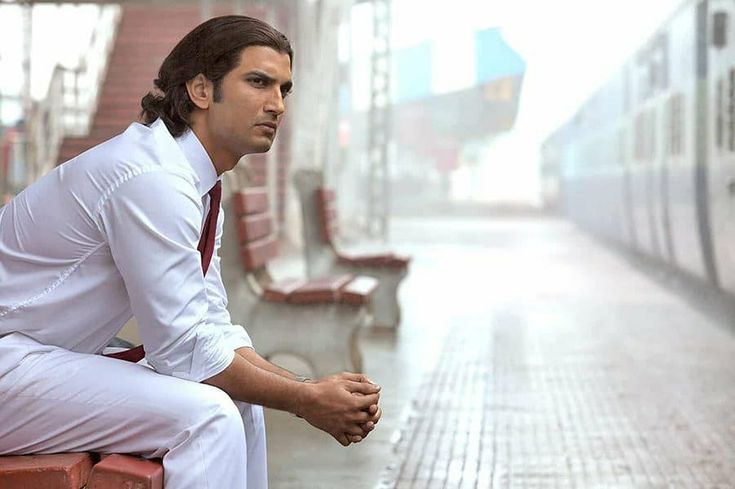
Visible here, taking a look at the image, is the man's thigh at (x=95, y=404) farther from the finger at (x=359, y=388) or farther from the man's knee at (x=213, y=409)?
the finger at (x=359, y=388)

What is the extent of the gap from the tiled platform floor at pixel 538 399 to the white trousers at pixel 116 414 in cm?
151

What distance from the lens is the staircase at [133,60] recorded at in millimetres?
11828

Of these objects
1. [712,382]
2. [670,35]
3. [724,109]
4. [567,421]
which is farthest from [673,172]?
[567,421]

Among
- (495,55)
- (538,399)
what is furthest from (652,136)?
(495,55)

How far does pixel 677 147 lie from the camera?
9352 millimetres

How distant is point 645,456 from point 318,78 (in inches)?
411

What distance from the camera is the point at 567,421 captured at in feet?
14.1

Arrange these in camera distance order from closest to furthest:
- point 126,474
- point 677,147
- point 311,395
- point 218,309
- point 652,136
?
1. point 126,474
2. point 311,395
3. point 218,309
4. point 677,147
5. point 652,136

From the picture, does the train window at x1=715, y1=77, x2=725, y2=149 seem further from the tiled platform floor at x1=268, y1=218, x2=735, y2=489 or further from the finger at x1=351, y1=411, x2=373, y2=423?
the finger at x1=351, y1=411, x2=373, y2=423

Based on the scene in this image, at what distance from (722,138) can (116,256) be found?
6258 millimetres

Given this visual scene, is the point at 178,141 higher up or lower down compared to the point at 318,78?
lower down

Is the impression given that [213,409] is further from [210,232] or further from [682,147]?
[682,147]

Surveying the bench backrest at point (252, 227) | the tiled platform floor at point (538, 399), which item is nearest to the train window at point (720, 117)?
the tiled platform floor at point (538, 399)

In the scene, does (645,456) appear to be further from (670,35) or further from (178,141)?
(670,35)
